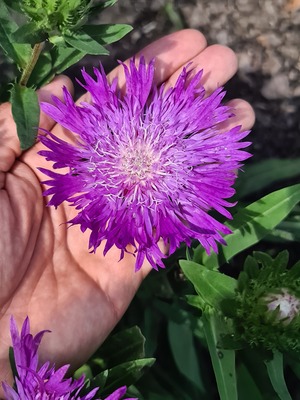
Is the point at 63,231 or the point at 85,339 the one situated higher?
the point at 63,231

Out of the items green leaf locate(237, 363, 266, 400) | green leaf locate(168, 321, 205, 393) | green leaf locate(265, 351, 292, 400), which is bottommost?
green leaf locate(237, 363, 266, 400)

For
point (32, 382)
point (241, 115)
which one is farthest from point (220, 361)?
point (241, 115)

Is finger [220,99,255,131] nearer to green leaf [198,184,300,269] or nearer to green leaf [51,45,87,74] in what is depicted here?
green leaf [198,184,300,269]

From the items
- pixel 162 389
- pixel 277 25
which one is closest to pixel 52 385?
pixel 162 389

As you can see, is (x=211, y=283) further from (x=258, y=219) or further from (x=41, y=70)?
(x=41, y=70)

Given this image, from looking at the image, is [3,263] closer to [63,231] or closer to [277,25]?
[63,231]

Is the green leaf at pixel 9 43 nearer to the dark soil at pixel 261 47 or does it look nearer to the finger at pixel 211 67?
the finger at pixel 211 67

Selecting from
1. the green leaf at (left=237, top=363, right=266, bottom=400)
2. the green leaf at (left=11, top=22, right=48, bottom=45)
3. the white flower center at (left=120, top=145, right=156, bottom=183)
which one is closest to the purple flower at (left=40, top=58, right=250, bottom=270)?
the white flower center at (left=120, top=145, right=156, bottom=183)
